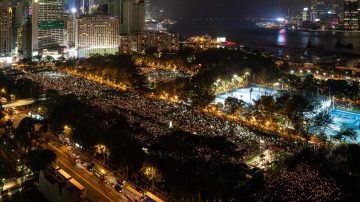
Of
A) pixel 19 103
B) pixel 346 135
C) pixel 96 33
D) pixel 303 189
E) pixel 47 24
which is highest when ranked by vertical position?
pixel 47 24

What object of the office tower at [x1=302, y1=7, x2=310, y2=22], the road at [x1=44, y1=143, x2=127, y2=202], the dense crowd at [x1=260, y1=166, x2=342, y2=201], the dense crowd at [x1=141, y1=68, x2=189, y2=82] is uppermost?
the office tower at [x1=302, y1=7, x2=310, y2=22]

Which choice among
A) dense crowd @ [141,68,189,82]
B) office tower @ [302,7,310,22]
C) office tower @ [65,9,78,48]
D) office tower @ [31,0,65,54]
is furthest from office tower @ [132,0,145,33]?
office tower @ [302,7,310,22]

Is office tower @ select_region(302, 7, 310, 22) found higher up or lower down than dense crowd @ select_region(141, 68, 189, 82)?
higher up

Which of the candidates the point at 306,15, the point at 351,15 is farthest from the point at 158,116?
the point at 306,15

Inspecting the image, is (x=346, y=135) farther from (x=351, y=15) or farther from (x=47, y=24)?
(x=351, y=15)

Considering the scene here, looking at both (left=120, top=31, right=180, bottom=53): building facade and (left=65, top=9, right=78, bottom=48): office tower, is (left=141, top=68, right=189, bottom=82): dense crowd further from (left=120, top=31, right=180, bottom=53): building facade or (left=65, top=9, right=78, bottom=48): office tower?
(left=65, top=9, right=78, bottom=48): office tower

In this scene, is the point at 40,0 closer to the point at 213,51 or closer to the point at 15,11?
the point at 15,11
